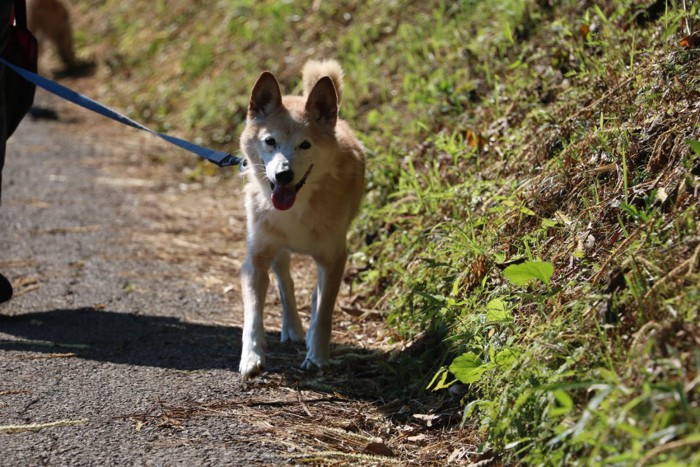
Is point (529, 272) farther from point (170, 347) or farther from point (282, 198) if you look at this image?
point (170, 347)

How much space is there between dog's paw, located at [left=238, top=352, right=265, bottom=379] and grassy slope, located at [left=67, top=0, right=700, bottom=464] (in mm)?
847

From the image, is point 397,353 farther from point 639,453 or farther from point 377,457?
point 639,453

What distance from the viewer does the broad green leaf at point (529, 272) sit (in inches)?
131

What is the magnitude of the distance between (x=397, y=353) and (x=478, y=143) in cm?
174

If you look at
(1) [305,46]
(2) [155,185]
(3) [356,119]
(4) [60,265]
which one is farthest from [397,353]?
(1) [305,46]

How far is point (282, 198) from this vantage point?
420 cm

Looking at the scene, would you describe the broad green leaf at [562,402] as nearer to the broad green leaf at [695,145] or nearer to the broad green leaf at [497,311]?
the broad green leaf at [497,311]

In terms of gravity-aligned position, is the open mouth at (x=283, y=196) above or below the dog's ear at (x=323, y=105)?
below

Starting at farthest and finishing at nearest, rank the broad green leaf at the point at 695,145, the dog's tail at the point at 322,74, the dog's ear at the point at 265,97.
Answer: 1. the dog's tail at the point at 322,74
2. the dog's ear at the point at 265,97
3. the broad green leaf at the point at 695,145

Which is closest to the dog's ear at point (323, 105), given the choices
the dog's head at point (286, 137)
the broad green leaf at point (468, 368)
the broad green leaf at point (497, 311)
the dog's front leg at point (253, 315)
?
the dog's head at point (286, 137)

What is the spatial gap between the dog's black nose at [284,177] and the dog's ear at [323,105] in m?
0.47

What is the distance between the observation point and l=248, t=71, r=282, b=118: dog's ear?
4434 mm

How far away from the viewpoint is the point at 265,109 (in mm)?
4531

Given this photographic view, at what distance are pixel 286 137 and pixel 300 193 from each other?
307 millimetres
